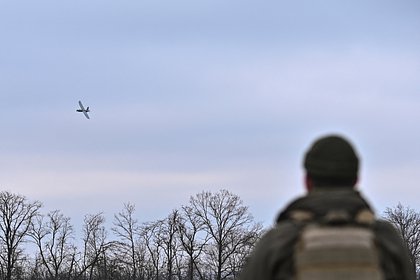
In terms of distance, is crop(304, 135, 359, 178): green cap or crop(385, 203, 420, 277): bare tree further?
crop(385, 203, 420, 277): bare tree

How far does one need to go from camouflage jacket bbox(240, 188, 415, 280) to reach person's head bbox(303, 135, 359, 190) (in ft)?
0.19

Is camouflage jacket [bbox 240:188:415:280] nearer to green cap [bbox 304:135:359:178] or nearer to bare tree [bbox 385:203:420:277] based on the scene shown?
green cap [bbox 304:135:359:178]

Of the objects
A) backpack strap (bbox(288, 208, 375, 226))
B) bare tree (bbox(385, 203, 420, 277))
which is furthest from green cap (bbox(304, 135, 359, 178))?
bare tree (bbox(385, 203, 420, 277))

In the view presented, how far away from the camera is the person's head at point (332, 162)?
414cm

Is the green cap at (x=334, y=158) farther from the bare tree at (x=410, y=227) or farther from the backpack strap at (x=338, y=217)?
the bare tree at (x=410, y=227)

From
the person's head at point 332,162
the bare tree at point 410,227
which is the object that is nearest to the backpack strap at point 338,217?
Result: the person's head at point 332,162

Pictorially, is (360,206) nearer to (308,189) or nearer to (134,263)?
(308,189)

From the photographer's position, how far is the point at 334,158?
163 inches

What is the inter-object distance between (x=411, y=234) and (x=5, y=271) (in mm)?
42007

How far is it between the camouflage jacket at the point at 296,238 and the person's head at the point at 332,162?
0.06 m

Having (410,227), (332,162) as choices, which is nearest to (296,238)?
(332,162)

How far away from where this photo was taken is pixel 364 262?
3.94 m

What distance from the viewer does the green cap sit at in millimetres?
4141

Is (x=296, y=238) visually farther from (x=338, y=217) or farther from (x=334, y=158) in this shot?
(x=334, y=158)
